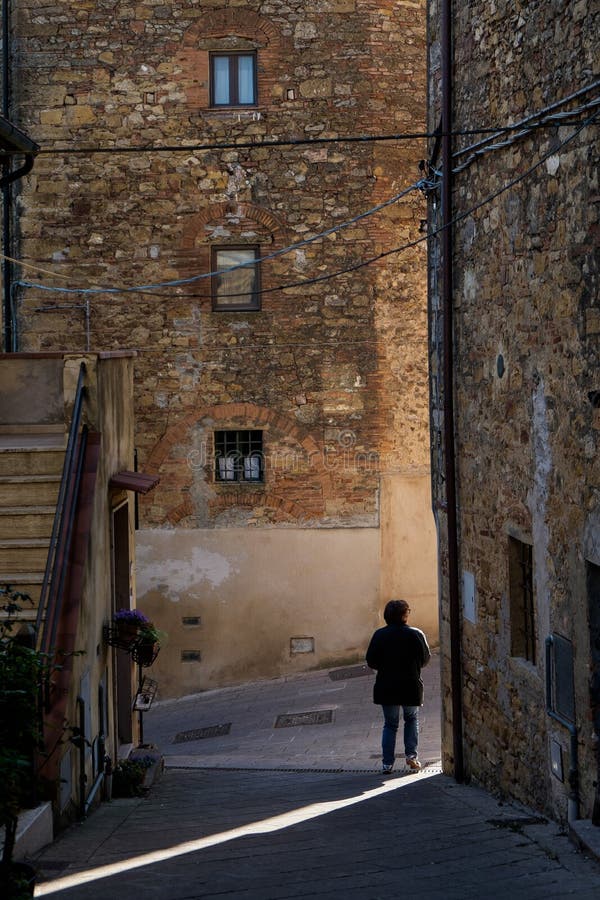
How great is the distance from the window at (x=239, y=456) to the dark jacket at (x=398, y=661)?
23.2 ft

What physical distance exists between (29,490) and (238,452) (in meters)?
8.10

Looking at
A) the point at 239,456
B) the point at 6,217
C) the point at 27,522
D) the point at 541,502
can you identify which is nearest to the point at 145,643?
the point at 27,522

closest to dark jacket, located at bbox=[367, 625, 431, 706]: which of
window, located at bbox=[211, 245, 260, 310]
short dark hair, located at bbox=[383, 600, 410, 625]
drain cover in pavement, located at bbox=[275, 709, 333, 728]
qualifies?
short dark hair, located at bbox=[383, 600, 410, 625]

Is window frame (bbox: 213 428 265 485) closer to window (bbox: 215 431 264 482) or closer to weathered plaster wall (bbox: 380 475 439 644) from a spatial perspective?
window (bbox: 215 431 264 482)

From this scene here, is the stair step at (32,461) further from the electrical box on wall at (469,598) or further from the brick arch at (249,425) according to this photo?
the brick arch at (249,425)

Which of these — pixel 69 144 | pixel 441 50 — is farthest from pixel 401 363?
pixel 441 50

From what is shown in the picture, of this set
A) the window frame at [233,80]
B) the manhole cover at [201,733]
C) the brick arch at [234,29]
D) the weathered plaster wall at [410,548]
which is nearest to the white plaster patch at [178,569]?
the weathered plaster wall at [410,548]

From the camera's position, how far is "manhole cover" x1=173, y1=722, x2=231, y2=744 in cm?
1428

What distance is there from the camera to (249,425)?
16.9 m

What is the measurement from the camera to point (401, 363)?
16984 mm

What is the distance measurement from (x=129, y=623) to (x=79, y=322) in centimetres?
814

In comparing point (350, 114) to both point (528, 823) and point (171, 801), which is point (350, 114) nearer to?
point (171, 801)

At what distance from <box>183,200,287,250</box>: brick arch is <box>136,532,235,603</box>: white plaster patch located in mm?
4240

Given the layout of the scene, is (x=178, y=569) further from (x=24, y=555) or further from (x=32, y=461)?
(x=24, y=555)
